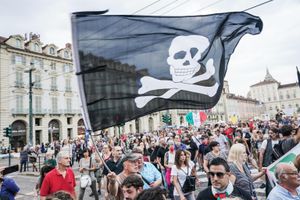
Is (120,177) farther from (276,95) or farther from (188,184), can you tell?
(276,95)

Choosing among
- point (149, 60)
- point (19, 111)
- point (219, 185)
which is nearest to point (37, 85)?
point (19, 111)

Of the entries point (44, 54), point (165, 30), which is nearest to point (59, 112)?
point (44, 54)

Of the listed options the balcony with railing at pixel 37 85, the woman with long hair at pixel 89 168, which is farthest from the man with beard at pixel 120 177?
the balcony with railing at pixel 37 85

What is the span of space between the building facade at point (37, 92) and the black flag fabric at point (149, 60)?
35.3 metres

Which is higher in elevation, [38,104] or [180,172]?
[38,104]

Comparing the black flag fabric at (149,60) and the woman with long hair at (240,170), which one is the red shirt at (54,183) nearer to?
the black flag fabric at (149,60)

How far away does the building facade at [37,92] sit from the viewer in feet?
130

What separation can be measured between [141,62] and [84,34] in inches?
35.5

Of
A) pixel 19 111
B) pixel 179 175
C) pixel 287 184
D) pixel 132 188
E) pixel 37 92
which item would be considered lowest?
pixel 179 175

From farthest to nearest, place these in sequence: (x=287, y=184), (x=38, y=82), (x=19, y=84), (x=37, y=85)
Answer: (x=37, y=85) → (x=38, y=82) → (x=19, y=84) → (x=287, y=184)

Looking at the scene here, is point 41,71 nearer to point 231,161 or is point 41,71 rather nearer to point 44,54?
point 44,54

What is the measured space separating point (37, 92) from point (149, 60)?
1740 inches

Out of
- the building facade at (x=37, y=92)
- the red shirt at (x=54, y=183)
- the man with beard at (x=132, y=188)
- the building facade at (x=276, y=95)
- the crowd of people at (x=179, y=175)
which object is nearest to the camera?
the man with beard at (x=132, y=188)

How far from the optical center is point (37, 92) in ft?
145
